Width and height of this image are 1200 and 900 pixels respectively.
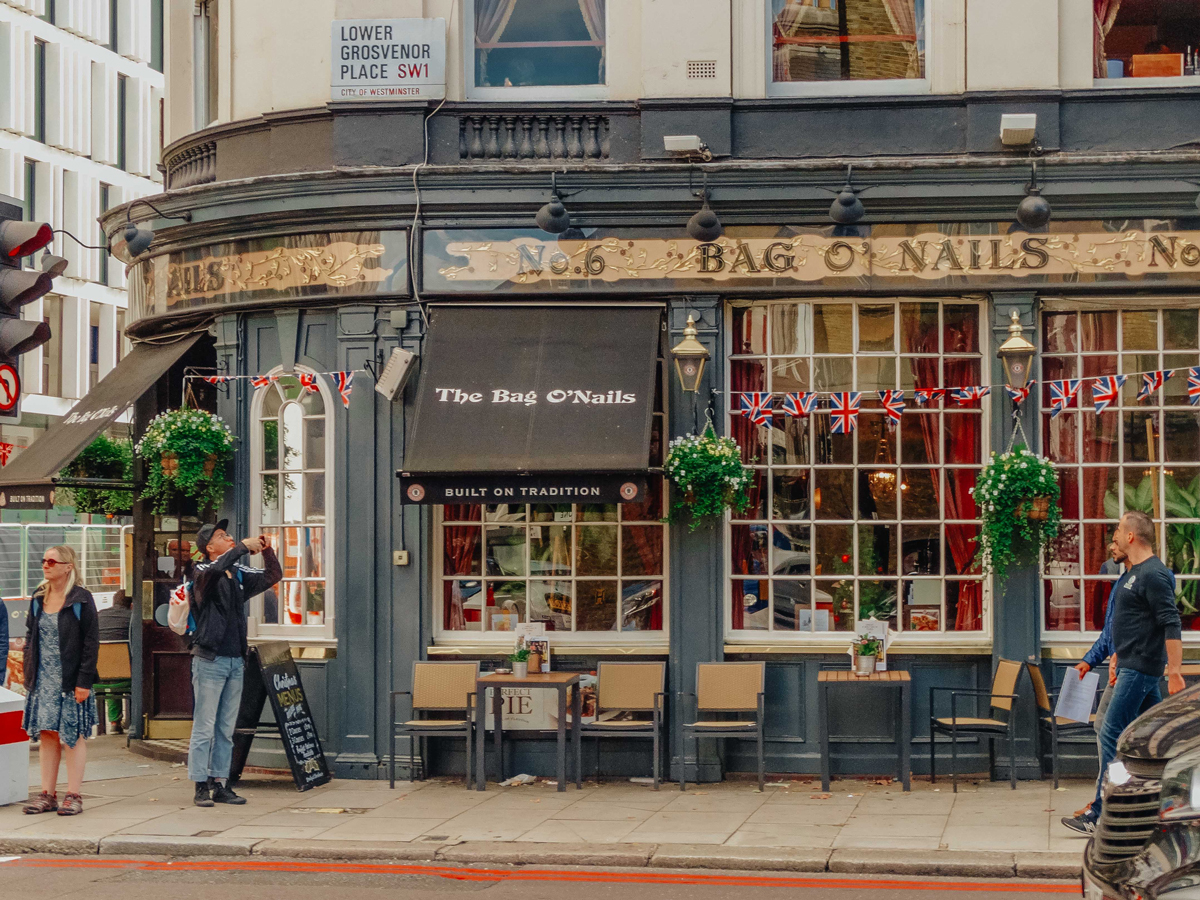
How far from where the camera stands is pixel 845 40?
39.9ft

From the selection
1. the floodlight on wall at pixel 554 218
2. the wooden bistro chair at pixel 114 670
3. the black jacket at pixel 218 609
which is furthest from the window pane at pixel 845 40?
the wooden bistro chair at pixel 114 670

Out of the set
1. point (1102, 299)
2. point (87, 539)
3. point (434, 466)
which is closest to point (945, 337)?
point (1102, 299)

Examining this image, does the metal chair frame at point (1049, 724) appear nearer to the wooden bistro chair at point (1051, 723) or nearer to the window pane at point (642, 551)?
the wooden bistro chair at point (1051, 723)

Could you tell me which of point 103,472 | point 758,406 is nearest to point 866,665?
point 758,406

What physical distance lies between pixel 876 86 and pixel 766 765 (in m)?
5.43

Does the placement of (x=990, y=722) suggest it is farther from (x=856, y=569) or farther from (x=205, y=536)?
(x=205, y=536)

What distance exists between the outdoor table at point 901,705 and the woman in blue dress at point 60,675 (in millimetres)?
5254

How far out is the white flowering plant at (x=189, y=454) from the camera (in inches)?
478

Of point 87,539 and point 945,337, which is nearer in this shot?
point 945,337

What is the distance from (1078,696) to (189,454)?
7.01m

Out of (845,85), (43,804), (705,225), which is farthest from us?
(845,85)

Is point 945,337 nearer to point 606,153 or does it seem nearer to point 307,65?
point 606,153

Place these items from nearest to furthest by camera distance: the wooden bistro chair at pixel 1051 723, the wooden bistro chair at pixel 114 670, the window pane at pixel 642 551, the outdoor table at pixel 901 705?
the wooden bistro chair at pixel 1051 723 < the outdoor table at pixel 901 705 < the window pane at pixel 642 551 < the wooden bistro chair at pixel 114 670

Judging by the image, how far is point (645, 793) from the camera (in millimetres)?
11195
